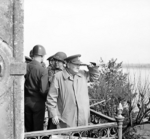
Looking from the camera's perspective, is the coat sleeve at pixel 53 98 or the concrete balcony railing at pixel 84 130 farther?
the coat sleeve at pixel 53 98

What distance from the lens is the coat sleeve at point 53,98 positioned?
205 inches

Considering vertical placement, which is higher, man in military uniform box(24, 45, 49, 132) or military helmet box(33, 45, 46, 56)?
military helmet box(33, 45, 46, 56)

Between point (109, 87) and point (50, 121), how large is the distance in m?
3.73

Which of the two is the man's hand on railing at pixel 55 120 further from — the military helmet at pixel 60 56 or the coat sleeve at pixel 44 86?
the military helmet at pixel 60 56

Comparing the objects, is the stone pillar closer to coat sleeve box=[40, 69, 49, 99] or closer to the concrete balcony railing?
the concrete balcony railing

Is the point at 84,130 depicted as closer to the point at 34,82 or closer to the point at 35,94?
the point at 35,94

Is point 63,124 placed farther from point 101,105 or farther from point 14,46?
point 101,105

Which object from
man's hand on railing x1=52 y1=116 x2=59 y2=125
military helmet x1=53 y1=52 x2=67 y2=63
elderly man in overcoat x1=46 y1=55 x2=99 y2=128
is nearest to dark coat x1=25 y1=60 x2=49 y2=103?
elderly man in overcoat x1=46 y1=55 x2=99 y2=128

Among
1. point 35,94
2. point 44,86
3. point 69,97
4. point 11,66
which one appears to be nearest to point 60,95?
point 69,97

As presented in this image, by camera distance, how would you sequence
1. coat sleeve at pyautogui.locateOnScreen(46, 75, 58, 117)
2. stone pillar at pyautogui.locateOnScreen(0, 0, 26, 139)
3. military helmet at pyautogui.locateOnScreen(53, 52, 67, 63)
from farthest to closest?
military helmet at pyautogui.locateOnScreen(53, 52, 67, 63), coat sleeve at pyautogui.locateOnScreen(46, 75, 58, 117), stone pillar at pyautogui.locateOnScreen(0, 0, 26, 139)

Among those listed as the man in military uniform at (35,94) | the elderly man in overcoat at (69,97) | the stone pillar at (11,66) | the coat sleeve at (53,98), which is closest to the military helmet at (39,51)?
the man in military uniform at (35,94)

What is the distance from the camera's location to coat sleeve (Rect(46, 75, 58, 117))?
5207mm

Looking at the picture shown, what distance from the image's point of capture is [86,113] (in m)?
5.54

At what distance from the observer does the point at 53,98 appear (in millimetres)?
5297
